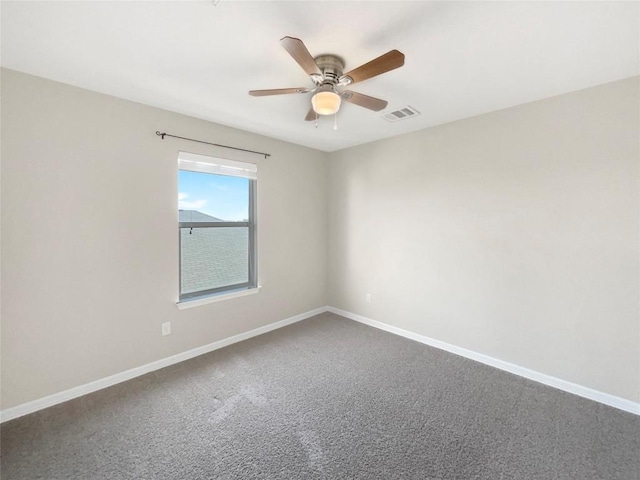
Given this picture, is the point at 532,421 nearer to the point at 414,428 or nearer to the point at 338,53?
the point at 414,428

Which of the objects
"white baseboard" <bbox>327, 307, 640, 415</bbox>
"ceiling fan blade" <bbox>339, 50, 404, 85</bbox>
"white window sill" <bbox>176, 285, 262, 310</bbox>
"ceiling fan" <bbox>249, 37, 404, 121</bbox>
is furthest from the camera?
"white window sill" <bbox>176, 285, 262, 310</bbox>

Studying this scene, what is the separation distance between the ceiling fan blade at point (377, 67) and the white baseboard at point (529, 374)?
2.79m

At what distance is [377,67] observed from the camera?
5.05 ft

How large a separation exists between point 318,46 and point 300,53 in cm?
38

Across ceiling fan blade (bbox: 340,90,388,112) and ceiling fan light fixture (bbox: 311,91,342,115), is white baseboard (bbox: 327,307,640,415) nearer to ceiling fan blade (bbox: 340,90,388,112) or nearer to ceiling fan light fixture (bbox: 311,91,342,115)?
ceiling fan blade (bbox: 340,90,388,112)

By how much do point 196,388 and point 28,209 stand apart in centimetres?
188

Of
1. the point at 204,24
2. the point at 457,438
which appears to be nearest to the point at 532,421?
the point at 457,438

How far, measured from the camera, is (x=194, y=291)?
3041 millimetres

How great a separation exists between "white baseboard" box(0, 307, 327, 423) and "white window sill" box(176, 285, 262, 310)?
1.54 ft

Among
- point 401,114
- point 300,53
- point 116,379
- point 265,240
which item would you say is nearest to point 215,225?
point 265,240

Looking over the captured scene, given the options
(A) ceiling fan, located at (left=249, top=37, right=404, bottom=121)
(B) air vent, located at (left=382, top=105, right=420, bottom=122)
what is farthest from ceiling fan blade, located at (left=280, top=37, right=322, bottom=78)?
(B) air vent, located at (left=382, top=105, right=420, bottom=122)

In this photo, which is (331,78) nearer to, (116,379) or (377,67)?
(377,67)

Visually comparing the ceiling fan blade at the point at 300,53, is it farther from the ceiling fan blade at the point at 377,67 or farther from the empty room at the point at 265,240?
the ceiling fan blade at the point at 377,67

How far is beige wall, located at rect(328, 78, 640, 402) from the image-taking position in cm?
213
